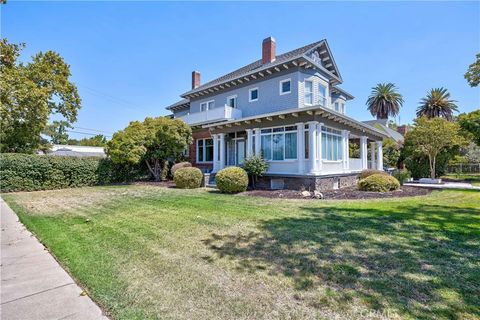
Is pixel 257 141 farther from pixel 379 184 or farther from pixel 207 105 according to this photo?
pixel 207 105

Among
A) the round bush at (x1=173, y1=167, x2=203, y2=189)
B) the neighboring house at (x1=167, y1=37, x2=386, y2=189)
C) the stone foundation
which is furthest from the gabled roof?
the round bush at (x1=173, y1=167, x2=203, y2=189)

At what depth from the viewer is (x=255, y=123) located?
15.1m

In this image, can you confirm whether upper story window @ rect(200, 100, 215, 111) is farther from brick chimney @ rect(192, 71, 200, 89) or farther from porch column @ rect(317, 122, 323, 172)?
porch column @ rect(317, 122, 323, 172)

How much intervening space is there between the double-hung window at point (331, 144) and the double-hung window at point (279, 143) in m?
1.89

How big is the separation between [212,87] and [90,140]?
234 ft

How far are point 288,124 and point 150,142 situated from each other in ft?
32.6

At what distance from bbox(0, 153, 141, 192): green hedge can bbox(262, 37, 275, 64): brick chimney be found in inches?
545

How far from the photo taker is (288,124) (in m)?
13.7

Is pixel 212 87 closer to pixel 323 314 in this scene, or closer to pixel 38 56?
pixel 38 56

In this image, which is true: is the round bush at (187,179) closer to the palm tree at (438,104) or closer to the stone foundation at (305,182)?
the stone foundation at (305,182)

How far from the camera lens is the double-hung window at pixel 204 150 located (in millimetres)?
20903

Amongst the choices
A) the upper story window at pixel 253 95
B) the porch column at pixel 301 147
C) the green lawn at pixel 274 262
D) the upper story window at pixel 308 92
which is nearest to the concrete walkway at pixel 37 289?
the green lawn at pixel 274 262

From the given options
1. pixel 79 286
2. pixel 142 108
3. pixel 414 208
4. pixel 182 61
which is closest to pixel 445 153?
pixel 414 208

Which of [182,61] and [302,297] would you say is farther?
[182,61]
